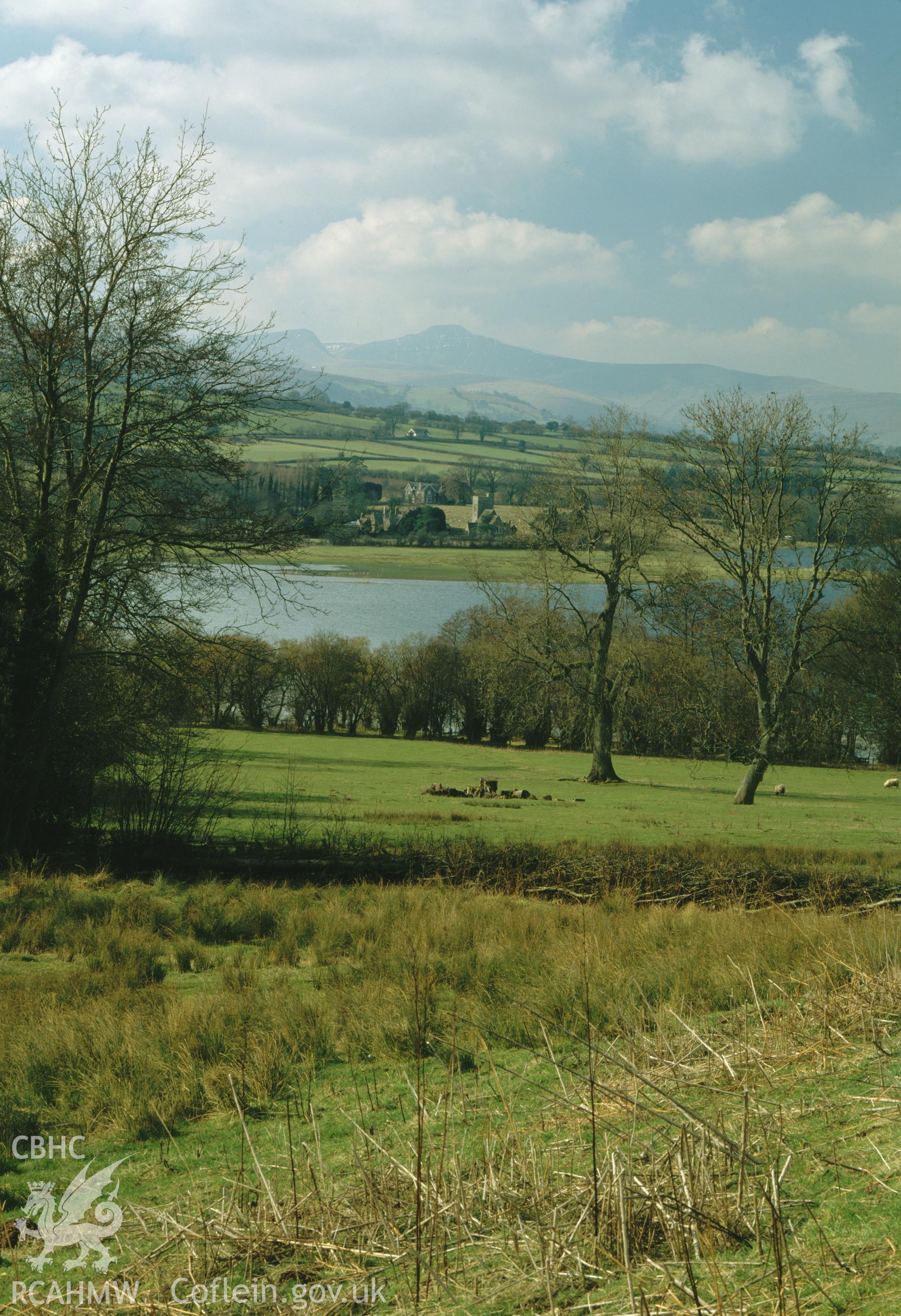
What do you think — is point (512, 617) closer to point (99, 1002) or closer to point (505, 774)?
point (505, 774)

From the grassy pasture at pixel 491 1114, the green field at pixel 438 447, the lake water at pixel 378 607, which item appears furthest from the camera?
the green field at pixel 438 447

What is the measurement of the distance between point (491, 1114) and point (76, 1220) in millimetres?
2096

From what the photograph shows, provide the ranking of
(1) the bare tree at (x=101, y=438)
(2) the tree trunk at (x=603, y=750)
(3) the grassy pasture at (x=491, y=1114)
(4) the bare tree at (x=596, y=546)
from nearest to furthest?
(3) the grassy pasture at (x=491, y=1114)
(1) the bare tree at (x=101, y=438)
(4) the bare tree at (x=596, y=546)
(2) the tree trunk at (x=603, y=750)

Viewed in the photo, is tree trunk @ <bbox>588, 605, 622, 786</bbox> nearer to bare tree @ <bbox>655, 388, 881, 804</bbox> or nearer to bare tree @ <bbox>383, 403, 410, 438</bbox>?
bare tree @ <bbox>655, 388, 881, 804</bbox>

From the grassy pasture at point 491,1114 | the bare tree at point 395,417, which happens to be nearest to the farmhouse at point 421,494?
the bare tree at point 395,417

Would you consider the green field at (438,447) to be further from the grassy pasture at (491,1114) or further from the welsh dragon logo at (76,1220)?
the welsh dragon logo at (76,1220)

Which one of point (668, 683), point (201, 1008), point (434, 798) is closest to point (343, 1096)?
Answer: point (201, 1008)

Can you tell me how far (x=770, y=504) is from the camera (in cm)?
2828

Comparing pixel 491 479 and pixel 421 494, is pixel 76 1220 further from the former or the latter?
pixel 421 494

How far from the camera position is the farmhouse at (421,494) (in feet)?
304

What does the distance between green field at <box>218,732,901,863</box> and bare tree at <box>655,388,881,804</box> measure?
4.27 meters

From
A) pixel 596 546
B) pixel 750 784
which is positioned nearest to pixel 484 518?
pixel 596 546

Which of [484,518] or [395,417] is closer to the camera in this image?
[484,518]

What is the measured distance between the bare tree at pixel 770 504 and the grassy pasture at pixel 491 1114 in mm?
18947
